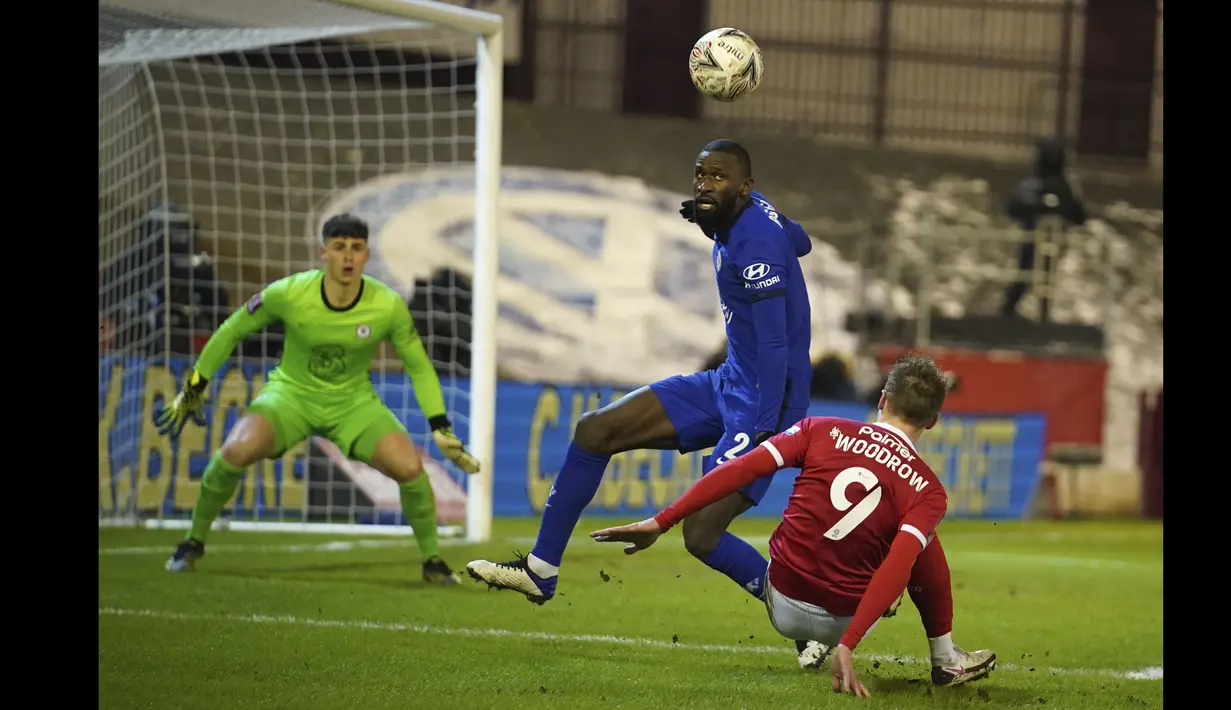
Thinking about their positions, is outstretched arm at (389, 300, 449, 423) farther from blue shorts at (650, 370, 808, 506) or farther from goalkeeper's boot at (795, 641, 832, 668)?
goalkeeper's boot at (795, 641, 832, 668)

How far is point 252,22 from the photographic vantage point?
31.8 ft

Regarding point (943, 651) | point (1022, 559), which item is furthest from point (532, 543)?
point (943, 651)

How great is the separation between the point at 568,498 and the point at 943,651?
1.69 m

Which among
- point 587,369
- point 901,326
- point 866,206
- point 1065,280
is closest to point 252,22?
point 587,369

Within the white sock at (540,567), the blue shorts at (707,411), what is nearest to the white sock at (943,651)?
the blue shorts at (707,411)

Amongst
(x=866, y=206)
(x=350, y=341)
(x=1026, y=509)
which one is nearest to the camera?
(x=350, y=341)

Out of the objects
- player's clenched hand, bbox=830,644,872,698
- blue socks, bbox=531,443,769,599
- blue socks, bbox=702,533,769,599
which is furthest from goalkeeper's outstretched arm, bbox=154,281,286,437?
player's clenched hand, bbox=830,644,872,698

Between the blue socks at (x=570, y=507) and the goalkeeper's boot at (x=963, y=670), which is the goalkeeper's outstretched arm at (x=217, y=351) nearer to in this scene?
the blue socks at (x=570, y=507)

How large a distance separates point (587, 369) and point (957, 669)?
12.6 metres

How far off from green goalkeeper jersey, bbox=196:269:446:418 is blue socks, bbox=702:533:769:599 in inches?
107

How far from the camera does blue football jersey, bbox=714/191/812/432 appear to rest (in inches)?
224

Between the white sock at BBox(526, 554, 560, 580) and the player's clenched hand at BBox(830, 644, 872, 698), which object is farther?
the white sock at BBox(526, 554, 560, 580)

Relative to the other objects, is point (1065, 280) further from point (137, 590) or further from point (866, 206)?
point (137, 590)

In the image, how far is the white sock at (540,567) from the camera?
602cm
